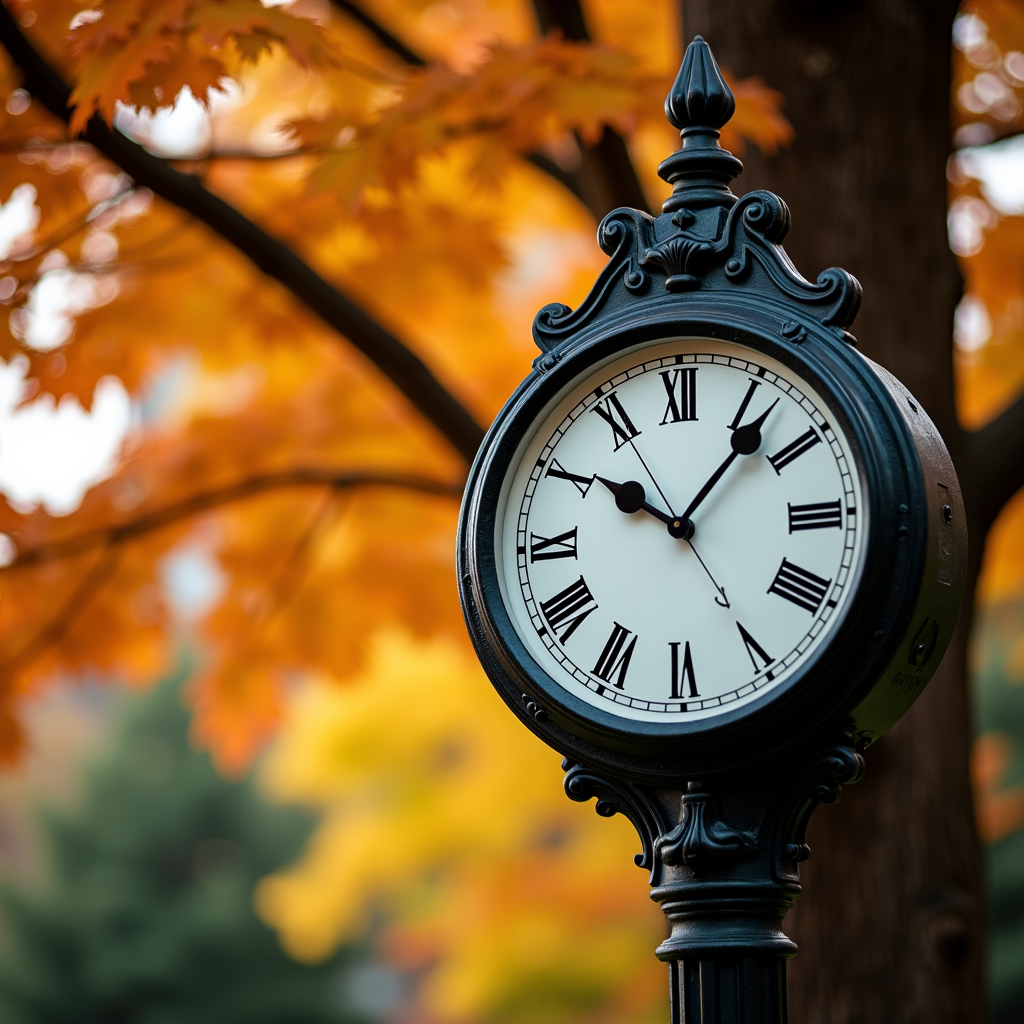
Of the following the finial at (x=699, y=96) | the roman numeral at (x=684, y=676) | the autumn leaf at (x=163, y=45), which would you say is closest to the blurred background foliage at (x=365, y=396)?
the autumn leaf at (x=163, y=45)

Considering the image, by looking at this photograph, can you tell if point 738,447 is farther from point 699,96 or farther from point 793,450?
point 699,96

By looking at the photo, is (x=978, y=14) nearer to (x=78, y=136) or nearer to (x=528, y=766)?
(x=78, y=136)

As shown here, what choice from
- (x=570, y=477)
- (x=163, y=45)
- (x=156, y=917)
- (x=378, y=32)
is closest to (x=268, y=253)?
(x=163, y=45)

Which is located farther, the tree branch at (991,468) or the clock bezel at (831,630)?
the tree branch at (991,468)

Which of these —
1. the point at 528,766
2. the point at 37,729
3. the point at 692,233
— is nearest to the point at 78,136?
the point at 692,233

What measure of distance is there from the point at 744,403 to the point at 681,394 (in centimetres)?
11

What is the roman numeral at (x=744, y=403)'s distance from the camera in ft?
7.07

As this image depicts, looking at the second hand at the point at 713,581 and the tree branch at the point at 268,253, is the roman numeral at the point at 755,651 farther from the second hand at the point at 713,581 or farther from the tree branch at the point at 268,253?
the tree branch at the point at 268,253

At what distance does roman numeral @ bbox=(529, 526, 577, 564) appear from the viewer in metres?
2.24

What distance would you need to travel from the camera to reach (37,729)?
19.4 m

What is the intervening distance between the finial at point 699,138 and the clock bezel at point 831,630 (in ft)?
0.72

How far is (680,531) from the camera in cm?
214

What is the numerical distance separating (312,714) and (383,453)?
4.51 meters

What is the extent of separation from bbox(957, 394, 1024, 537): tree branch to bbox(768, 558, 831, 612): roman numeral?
2057mm
